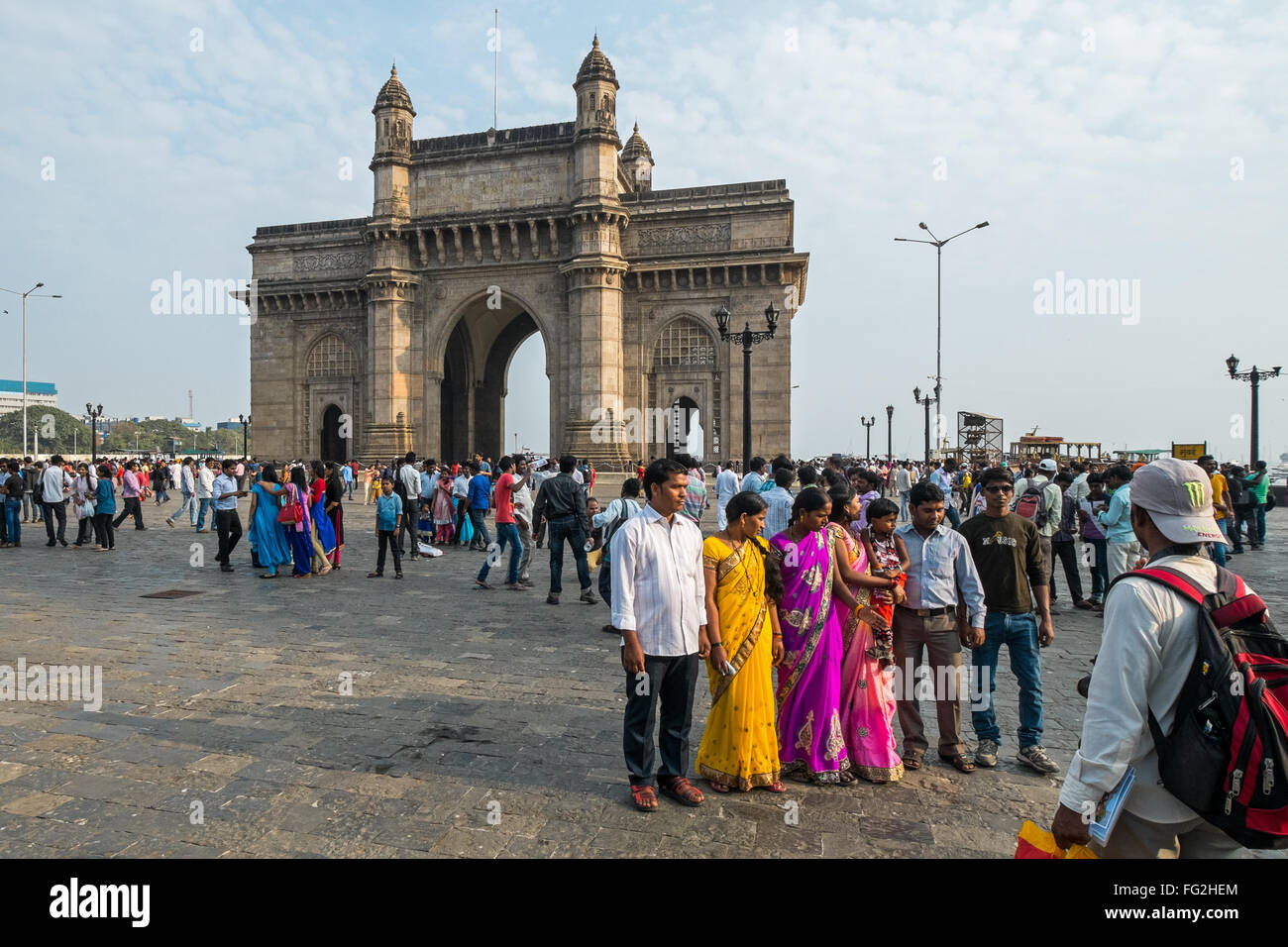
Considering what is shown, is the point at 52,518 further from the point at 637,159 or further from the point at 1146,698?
the point at 637,159

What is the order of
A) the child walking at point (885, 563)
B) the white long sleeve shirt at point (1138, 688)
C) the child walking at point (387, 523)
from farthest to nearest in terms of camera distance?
1. the child walking at point (387, 523)
2. the child walking at point (885, 563)
3. the white long sleeve shirt at point (1138, 688)

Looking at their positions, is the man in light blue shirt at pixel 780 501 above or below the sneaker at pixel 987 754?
above

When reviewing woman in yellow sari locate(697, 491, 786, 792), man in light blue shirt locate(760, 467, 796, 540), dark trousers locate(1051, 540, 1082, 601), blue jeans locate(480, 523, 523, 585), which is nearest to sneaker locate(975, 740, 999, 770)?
woman in yellow sari locate(697, 491, 786, 792)

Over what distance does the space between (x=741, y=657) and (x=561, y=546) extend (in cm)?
571

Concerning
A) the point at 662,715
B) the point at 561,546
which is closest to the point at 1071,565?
the point at 561,546

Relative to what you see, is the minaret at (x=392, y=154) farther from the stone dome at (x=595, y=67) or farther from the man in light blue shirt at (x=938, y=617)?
the man in light blue shirt at (x=938, y=617)

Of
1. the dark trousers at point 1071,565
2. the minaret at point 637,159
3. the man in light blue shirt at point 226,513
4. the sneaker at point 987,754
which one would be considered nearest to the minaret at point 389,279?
the minaret at point 637,159

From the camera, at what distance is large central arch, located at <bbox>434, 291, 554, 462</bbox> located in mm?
39375

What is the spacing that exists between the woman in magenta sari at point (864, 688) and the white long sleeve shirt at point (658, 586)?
91 centimetres

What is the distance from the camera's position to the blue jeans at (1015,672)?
445 cm

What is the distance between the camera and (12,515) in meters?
15.5

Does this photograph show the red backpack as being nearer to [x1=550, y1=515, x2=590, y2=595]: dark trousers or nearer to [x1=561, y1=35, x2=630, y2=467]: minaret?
[x1=550, y1=515, x2=590, y2=595]: dark trousers
